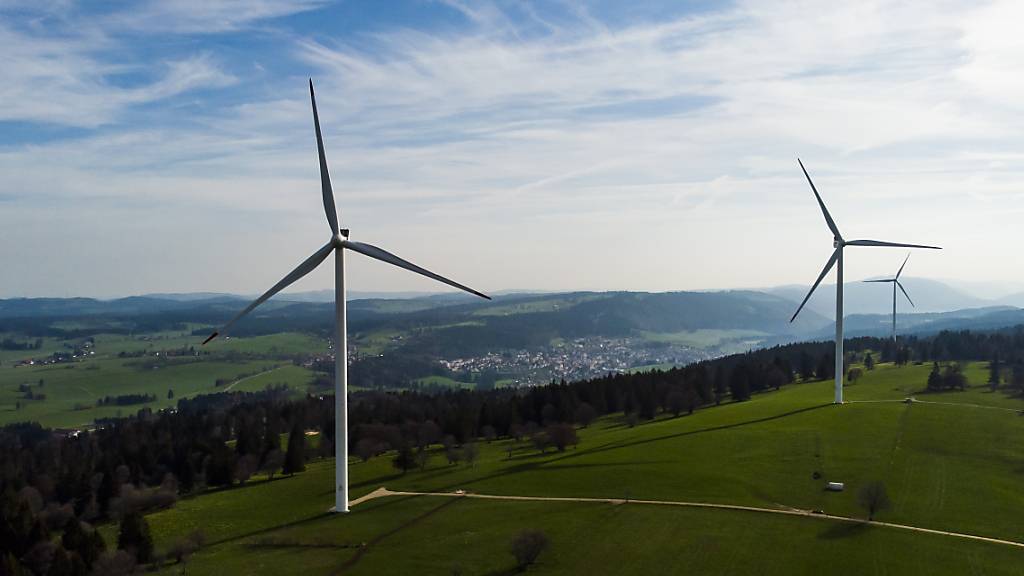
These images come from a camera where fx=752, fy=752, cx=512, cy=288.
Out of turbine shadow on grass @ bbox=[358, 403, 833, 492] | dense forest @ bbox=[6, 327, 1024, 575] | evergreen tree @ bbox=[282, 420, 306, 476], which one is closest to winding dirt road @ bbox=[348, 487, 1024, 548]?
turbine shadow on grass @ bbox=[358, 403, 833, 492]

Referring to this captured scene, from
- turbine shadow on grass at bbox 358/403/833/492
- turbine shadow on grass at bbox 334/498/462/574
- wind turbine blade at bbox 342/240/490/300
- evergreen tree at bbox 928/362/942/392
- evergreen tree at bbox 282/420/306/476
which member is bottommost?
evergreen tree at bbox 282/420/306/476

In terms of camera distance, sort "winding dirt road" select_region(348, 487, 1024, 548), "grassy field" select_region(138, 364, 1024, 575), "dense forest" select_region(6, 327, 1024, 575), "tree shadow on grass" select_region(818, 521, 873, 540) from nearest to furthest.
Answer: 1. "grassy field" select_region(138, 364, 1024, 575)
2. "winding dirt road" select_region(348, 487, 1024, 548)
3. "tree shadow on grass" select_region(818, 521, 873, 540)
4. "dense forest" select_region(6, 327, 1024, 575)

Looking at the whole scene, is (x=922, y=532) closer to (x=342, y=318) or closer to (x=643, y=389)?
(x=342, y=318)

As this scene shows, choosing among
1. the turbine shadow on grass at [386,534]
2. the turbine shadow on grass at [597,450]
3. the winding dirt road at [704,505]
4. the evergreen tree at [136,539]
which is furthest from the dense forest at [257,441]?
the turbine shadow on grass at [386,534]

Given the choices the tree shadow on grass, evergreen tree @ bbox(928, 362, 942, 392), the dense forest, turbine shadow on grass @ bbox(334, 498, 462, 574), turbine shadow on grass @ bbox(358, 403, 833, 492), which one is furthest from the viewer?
evergreen tree @ bbox(928, 362, 942, 392)

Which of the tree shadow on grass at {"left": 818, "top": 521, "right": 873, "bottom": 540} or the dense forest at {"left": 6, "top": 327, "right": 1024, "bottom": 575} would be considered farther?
the dense forest at {"left": 6, "top": 327, "right": 1024, "bottom": 575}

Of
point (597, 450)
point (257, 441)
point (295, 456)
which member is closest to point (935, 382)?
point (597, 450)

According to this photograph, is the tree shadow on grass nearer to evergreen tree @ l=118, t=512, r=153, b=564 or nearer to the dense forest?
the dense forest

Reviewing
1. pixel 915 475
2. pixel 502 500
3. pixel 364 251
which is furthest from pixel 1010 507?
pixel 364 251
